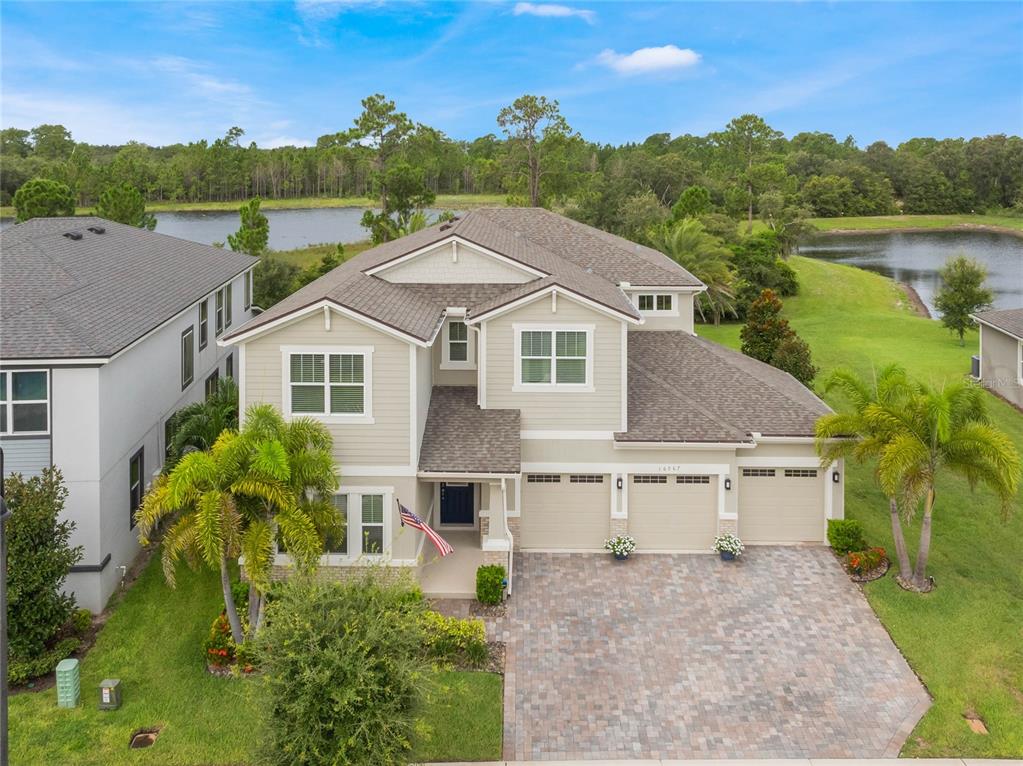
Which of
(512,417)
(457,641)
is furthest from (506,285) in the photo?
(457,641)

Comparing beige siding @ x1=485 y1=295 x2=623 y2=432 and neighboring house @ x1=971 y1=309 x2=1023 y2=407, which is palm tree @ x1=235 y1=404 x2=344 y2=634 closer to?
beige siding @ x1=485 y1=295 x2=623 y2=432

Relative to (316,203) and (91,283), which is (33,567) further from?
(316,203)

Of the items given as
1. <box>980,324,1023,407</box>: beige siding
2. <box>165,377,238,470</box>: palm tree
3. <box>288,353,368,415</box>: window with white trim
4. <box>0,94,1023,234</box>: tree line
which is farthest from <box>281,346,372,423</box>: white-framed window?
<box>0,94,1023,234</box>: tree line

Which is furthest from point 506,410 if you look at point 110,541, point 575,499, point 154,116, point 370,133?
point 370,133

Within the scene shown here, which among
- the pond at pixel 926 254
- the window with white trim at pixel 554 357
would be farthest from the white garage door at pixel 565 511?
the pond at pixel 926 254

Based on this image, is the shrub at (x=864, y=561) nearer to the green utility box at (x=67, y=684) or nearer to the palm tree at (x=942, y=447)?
the palm tree at (x=942, y=447)

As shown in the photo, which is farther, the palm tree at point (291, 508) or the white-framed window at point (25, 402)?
the white-framed window at point (25, 402)
